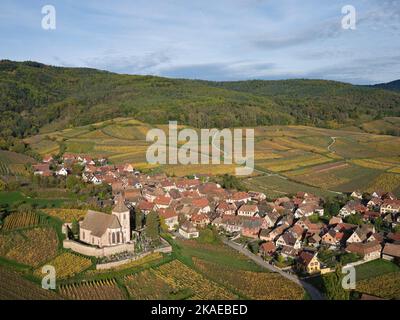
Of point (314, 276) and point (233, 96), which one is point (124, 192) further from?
point (233, 96)

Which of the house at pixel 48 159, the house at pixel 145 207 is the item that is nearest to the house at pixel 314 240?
the house at pixel 145 207

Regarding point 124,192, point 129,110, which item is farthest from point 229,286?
point 129,110

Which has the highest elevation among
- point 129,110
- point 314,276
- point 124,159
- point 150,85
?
point 150,85

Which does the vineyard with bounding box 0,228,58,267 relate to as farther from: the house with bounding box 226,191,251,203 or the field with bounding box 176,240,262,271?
the house with bounding box 226,191,251,203

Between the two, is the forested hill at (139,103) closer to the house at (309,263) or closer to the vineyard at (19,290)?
the vineyard at (19,290)

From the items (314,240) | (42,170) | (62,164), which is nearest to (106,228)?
(314,240)
